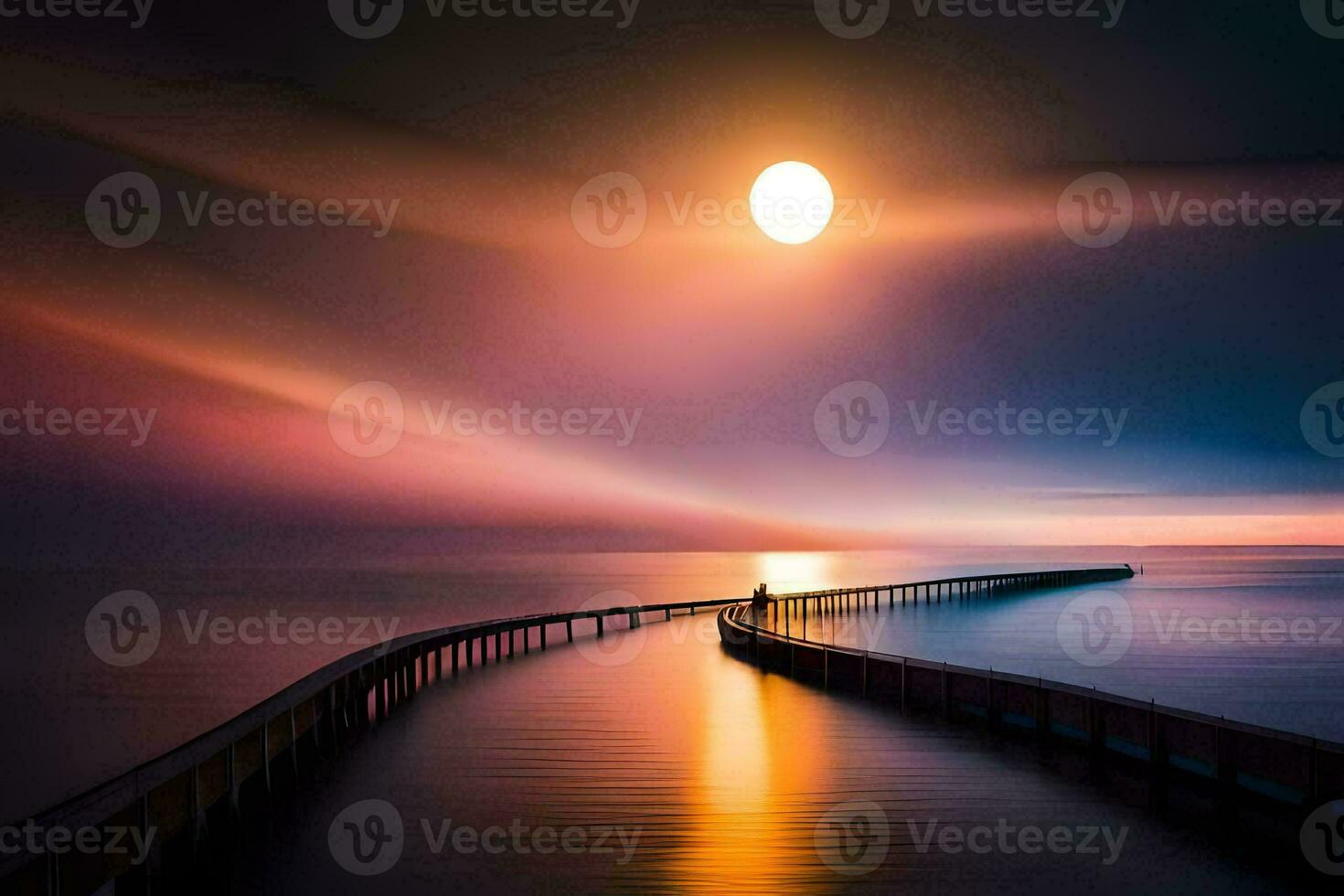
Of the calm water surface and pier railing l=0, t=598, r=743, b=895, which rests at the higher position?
pier railing l=0, t=598, r=743, b=895

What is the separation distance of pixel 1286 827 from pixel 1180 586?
422 feet

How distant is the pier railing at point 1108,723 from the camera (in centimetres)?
1068

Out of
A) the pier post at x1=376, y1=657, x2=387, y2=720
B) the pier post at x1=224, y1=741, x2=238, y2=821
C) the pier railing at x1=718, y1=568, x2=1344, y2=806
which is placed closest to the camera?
the pier railing at x1=718, y1=568, x2=1344, y2=806

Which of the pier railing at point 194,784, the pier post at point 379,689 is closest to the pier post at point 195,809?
the pier railing at point 194,784

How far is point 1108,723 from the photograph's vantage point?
46.0 ft

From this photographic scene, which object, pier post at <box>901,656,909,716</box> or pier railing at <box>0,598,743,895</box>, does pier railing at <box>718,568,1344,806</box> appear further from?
pier railing at <box>0,598,743,895</box>

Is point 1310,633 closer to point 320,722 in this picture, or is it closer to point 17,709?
point 320,722

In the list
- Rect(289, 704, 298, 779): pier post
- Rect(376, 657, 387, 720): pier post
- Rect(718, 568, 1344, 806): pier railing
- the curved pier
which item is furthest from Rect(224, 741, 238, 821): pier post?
Rect(718, 568, 1344, 806): pier railing

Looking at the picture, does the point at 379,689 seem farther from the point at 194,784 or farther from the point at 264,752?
the point at 194,784

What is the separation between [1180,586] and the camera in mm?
124438

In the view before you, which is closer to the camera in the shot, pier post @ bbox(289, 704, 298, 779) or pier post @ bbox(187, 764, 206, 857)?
pier post @ bbox(187, 764, 206, 857)

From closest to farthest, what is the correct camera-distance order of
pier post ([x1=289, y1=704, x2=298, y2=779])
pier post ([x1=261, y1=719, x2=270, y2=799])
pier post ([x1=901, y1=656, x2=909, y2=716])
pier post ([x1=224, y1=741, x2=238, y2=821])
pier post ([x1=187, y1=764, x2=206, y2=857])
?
pier post ([x1=187, y1=764, x2=206, y2=857]) → pier post ([x1=224, y1=741, x2=238, y2=821]) → pier post ([x1=261, y1=719, x2=270, y2=799]) → pier post ([x1=289, y1=704, x2=298, y2=779]) → pier post ([x1=901, y1=656, x2=909, y2=716])

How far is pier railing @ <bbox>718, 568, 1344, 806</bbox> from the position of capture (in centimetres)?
1068

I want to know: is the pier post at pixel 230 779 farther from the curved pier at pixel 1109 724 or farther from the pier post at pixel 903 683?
the pier post at pixel 903 683
